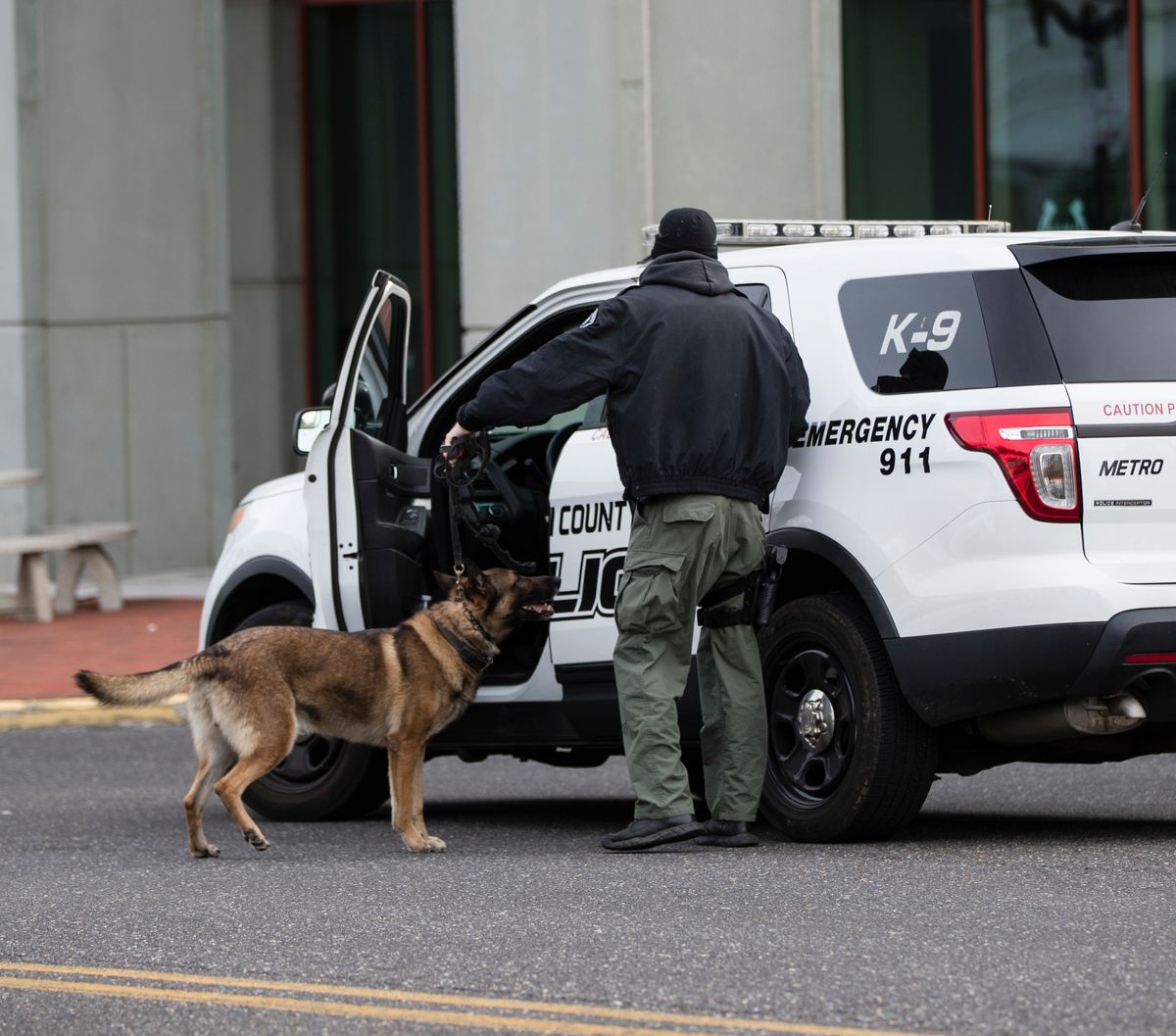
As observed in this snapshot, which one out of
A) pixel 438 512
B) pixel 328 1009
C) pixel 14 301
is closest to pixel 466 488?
pixel 438 512

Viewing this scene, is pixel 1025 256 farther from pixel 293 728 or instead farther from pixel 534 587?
pixel 293 728

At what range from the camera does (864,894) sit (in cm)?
629

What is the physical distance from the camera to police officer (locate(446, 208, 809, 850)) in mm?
7133

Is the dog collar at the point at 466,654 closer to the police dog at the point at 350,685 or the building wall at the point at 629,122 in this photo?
the police dog at the point at 350,685

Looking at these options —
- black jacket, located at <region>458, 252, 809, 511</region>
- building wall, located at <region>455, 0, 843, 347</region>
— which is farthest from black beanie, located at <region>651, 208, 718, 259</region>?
building wall, located at <region>455, 0, 843, 347</region>

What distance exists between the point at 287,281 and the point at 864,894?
1637 centimetres

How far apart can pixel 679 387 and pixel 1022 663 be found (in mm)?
1355

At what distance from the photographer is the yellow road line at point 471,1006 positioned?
16.1ft

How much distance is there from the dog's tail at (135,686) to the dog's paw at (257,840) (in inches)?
21.2

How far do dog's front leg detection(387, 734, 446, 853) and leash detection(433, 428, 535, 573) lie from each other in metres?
0.61

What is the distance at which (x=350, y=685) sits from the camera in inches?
306

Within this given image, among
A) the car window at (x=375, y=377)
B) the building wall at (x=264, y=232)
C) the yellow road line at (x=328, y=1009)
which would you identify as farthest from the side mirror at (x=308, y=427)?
the building wall at (x=264, y=232)

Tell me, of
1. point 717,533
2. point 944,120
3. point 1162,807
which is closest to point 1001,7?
point 944,120

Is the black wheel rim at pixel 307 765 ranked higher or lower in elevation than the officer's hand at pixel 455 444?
lower
